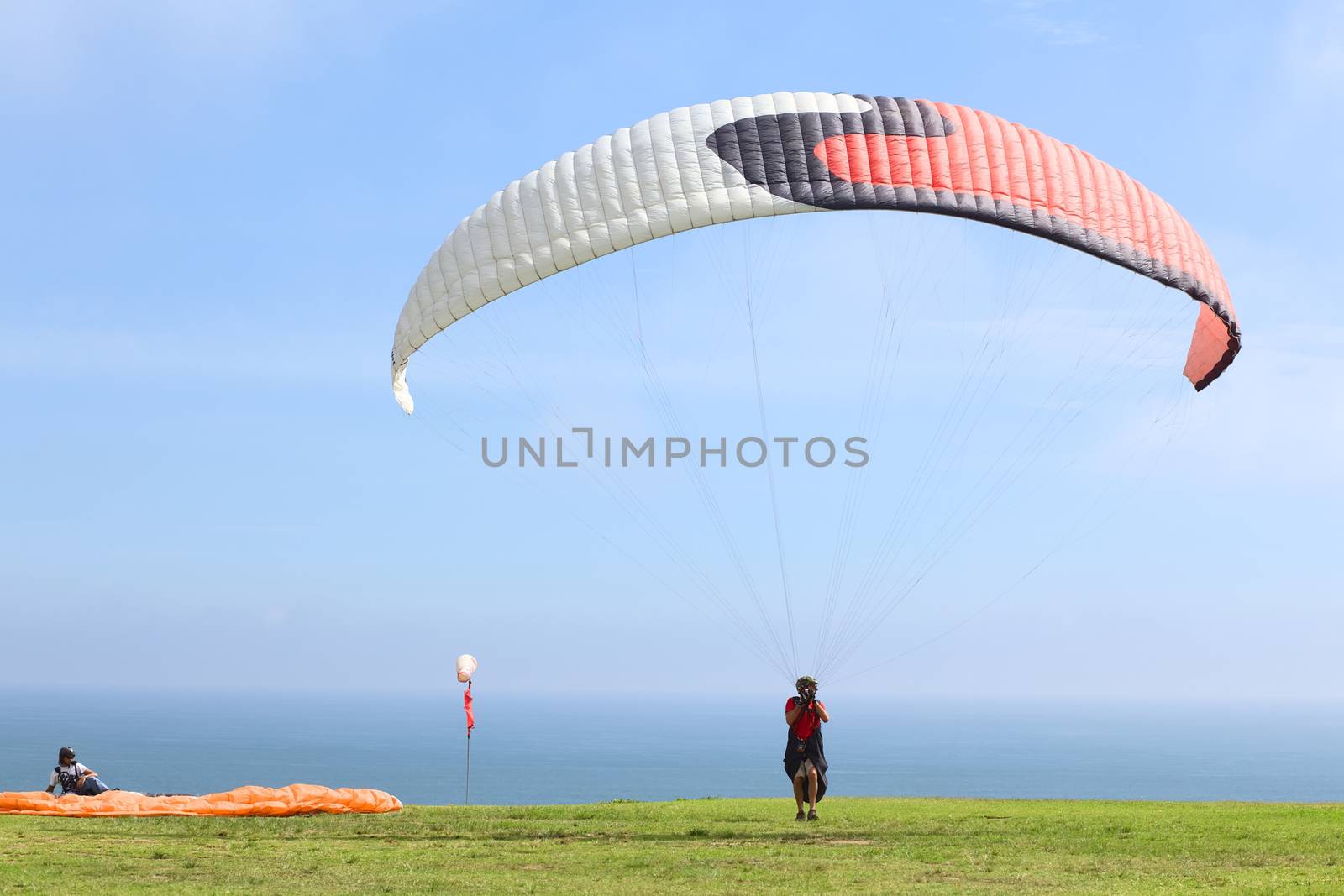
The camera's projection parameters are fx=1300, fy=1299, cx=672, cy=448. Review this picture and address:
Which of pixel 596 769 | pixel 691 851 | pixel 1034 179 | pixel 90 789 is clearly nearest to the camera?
pixel 691 851

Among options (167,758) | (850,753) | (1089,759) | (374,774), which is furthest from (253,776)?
(1089,759)

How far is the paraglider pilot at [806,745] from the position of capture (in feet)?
44.0

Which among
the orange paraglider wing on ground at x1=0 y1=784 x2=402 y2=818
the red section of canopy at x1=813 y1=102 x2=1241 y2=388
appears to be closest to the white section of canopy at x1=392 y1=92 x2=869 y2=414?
the red section of canopy at x1=813 y1=102 x2=1241 y2=388

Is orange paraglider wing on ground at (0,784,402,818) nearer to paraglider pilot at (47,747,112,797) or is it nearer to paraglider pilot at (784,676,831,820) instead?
paraglider pilot at (47,747,112,797)

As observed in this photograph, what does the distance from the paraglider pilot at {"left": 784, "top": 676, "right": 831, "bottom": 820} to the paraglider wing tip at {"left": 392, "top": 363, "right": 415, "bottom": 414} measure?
5849mm

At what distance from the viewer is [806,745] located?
44.2ft

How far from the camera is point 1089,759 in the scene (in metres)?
181

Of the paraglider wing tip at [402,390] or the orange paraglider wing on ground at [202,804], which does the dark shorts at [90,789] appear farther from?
the paraglider wing tip at [402,390]

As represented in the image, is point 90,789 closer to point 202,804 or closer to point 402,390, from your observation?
point 202,804

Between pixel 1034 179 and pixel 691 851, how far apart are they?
24.9 ft

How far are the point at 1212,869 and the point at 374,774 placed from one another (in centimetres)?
11044

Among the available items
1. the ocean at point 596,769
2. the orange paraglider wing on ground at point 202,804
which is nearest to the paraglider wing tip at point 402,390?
the orange paraglider wing on ground at point 202,804

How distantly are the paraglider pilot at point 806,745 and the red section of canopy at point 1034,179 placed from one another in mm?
5318

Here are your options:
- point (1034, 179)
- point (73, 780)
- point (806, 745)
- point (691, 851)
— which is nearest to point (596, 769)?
point (73, 780)
